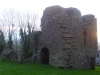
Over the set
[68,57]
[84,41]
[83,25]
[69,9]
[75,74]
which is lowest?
[75,74]

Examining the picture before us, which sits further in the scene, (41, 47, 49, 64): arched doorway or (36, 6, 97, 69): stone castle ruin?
(41, 47, 49, 64): arched doorway

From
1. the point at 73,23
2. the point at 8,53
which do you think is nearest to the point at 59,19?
the point at 73,23

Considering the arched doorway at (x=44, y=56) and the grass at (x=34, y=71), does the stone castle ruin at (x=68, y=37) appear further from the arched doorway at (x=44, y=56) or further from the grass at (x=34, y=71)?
the grass at (x=34, y=71)

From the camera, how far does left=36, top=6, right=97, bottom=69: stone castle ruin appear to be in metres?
20.8

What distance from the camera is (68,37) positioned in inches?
831

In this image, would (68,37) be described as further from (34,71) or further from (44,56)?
(34,71)

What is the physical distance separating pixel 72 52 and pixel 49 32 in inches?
141

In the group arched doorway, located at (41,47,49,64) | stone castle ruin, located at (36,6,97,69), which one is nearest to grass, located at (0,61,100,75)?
stone castle ruin, located at (36,6,97,69)

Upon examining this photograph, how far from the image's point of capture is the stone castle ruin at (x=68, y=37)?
68.4 ft

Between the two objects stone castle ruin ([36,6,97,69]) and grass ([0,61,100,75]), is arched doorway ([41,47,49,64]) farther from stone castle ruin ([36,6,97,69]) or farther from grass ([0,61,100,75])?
grass ([0,61,100,75])

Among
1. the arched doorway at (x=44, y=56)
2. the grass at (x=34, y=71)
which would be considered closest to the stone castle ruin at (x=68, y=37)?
the arched doorway at (x=44, y=56)

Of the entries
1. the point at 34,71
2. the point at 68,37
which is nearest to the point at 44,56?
the point at 68,37

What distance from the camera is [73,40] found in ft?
70.7

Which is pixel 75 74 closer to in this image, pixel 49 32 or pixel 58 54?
pixel 58 54
